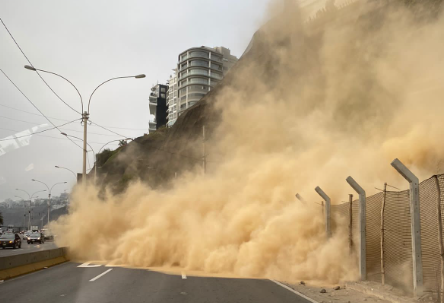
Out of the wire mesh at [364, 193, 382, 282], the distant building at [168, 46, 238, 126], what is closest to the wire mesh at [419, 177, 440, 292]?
the wire mesh at [364, 193, 382, 282]

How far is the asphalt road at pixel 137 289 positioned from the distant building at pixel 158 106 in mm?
113318

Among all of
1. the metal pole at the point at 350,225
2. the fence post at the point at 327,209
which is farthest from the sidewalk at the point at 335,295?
the fence post at the point at 327,209

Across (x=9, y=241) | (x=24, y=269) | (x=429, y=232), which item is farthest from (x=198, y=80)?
(x=429, y=232)

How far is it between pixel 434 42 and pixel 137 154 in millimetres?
71499

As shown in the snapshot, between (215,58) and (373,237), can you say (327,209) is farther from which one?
(215,58)

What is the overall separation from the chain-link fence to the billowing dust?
1072mm

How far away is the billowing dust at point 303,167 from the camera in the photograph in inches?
541

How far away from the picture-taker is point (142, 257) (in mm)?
16141

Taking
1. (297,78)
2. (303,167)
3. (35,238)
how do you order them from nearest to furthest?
1. (303,167)
2. (297,78)
3. (35,238)

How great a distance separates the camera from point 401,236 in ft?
30.5

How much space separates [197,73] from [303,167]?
8533 centimetres

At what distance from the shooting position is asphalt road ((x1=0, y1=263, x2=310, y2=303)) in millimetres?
8312

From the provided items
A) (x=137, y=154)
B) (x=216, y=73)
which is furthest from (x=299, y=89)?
(x=216, y=73)

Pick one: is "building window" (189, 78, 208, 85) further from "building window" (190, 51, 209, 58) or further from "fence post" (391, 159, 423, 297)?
"fence post" (391, 159, 423, 297)
